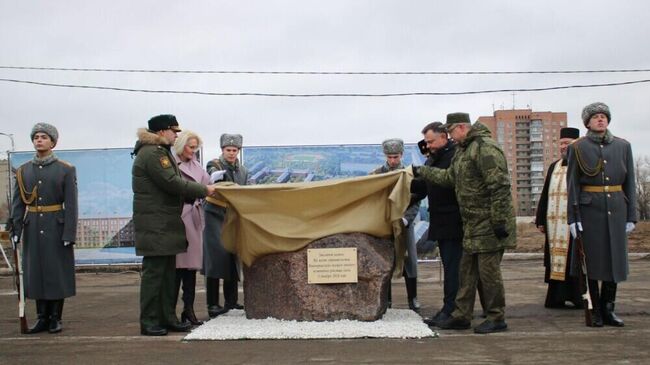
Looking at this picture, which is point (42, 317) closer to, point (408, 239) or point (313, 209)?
point (313, 209)

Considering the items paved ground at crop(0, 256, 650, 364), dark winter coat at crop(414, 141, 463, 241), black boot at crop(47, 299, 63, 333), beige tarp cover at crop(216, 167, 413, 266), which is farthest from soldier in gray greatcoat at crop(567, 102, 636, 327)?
black boot at crop(47, 299, 63, 333)

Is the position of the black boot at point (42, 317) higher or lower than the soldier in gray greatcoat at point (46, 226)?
lower


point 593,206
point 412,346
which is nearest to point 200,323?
point 412,346

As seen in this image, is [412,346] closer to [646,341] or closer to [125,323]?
[646,341]

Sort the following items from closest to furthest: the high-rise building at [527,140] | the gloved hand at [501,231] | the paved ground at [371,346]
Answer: the paved ground at [371,346] → the gloved hand at [501,231] → the high-rise building at [527,140]

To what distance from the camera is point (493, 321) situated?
577 centimetres

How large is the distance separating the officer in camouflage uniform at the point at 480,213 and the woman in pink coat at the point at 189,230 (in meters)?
2.40

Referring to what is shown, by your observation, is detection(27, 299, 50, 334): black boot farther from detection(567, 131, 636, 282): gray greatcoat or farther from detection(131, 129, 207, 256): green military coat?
detection(567, 131, 636, 282): gray greatcoat

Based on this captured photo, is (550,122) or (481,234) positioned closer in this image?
(481,234)

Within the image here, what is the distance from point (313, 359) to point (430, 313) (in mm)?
2591

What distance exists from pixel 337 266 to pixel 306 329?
66cm

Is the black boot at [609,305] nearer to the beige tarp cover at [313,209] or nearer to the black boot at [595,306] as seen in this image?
the black boot at [595,306]

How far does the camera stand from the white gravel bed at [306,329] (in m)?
5.56

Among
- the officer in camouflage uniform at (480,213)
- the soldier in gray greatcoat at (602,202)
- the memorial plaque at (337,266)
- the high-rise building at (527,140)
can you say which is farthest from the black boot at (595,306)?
the high-rise building at (527,140)
